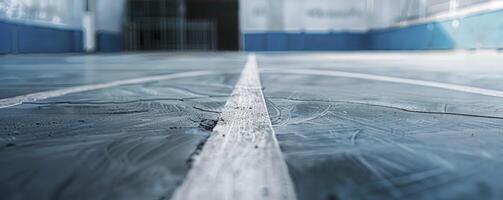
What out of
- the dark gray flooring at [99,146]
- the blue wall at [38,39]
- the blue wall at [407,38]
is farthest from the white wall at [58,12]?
the dark gray flooring at [99,146]

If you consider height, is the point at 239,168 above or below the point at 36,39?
below

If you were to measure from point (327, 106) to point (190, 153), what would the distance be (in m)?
0.87

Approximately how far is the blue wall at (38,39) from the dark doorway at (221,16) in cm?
688

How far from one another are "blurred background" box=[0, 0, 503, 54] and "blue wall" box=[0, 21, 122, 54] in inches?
1.1

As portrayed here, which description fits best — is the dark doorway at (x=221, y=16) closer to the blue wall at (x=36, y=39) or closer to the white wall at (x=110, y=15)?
the white wall at (x=110, y=15)

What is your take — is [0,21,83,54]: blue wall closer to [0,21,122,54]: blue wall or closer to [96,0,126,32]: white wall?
[0,21,122,54]: blue wall

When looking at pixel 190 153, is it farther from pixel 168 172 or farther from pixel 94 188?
pixel 94 188

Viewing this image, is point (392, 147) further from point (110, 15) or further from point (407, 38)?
point (110, 15)

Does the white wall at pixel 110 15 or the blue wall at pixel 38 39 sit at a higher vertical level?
the white wall at pixel 110 15

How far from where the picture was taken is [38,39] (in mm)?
9898

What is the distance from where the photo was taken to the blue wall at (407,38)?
346 inches

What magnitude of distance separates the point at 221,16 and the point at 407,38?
31.8 ft

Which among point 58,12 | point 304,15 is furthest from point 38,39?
point 304,15

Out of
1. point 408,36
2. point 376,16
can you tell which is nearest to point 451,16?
point 408,36
